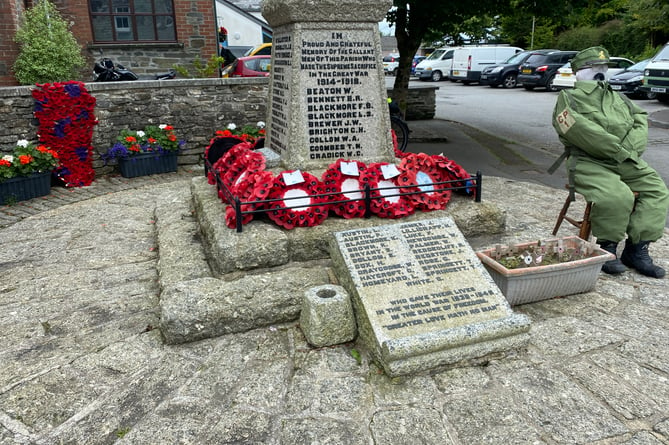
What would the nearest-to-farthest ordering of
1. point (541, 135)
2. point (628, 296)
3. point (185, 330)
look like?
point (185, 330), point (628, 296), point (541, 135)

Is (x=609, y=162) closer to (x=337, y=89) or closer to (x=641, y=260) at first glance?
(x=641, y=260)

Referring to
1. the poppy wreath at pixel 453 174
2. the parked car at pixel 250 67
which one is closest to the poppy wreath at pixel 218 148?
the poppy wreath at pixel 453 174

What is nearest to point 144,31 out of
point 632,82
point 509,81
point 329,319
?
point 329,319

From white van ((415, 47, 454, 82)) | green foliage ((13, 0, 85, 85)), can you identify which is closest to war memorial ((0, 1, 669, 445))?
green foliage ((13, 0, 85, 85))

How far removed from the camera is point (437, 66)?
→ 1208 inches

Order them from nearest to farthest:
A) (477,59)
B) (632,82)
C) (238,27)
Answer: (632,82)
(238,27)
(477,59)

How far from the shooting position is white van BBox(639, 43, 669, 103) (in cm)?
1615

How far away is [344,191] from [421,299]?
1368 millimetres

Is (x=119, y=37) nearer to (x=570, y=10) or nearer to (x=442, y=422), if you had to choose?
(x=570, y=10)

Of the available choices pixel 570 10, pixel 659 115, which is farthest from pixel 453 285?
pixel 659 115

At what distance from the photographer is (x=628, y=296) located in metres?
3.74

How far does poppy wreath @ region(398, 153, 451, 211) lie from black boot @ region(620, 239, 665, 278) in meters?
1.42

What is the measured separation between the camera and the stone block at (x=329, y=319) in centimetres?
308

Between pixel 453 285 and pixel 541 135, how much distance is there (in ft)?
31.3
